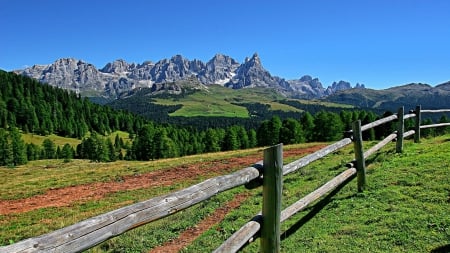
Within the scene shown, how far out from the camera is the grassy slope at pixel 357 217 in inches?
305

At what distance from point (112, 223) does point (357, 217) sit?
7.36 m

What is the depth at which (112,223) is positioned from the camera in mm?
3594

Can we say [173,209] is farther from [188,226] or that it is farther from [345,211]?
[188,226]

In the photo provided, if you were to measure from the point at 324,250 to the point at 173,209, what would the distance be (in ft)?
15.2

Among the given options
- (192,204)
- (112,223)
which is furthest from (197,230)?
(112,223)

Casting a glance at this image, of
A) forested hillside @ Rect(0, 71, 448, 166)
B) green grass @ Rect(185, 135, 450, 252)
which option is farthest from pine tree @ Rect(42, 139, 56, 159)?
green grass @ Rect(185, 135, 450, 252)

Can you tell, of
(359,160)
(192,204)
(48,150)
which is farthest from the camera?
(48,150)

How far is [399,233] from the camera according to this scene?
7809 mm

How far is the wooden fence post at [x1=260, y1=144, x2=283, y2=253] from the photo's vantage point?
5.83m

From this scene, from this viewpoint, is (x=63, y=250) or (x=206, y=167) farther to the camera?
(x=206, y=167)

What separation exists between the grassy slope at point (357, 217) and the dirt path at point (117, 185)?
11.7ft

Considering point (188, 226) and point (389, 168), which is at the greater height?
point (389, 168)

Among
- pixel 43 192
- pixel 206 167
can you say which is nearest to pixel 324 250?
pixel 206 167

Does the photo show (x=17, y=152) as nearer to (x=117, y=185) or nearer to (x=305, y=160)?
(x=117, y=185)
